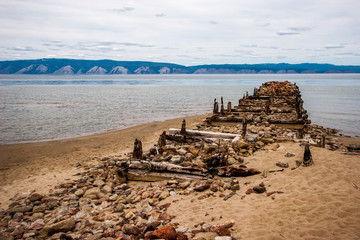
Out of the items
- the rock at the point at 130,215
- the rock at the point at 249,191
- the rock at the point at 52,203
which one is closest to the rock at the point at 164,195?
the rock at the point at 130,215

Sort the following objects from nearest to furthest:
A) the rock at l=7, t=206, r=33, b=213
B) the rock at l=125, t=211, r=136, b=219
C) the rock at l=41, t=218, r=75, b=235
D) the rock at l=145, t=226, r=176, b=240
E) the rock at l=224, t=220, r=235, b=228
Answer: the rock at l=145, t=226, r=176, b=240
the rock at l=224, t=220, r=235, b=228
the rock at l=41, t=218, r=75, b=235
the rock at l=125, t=211, r=136, b=219
the rock at l=7, t=206, r=33, b=213

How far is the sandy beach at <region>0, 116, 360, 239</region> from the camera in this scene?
4.56m

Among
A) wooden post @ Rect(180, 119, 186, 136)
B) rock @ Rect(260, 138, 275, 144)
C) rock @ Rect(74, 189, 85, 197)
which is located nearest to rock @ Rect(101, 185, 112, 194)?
rock @ Rect(74, 189, 85, 197)

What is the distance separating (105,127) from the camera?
71.9 ft

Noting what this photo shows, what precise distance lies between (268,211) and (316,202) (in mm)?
1116

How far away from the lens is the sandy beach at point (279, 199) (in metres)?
4.56

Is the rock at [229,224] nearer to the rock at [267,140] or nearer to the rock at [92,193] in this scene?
the rock at [92,193]

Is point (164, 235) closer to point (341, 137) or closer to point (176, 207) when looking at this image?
point (176, 207)

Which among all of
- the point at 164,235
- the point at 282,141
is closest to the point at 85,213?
the point at 164,235

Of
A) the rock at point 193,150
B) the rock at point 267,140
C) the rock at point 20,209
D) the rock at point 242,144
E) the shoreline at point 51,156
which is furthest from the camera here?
the rock at point 267,140

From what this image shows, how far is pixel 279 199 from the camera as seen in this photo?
228 inches

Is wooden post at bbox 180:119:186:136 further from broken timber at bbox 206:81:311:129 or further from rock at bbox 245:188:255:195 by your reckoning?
rock at bbox 245:188:255:195

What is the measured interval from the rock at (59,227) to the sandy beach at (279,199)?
→ 2.62 meters

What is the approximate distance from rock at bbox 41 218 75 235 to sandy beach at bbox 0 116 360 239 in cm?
262
